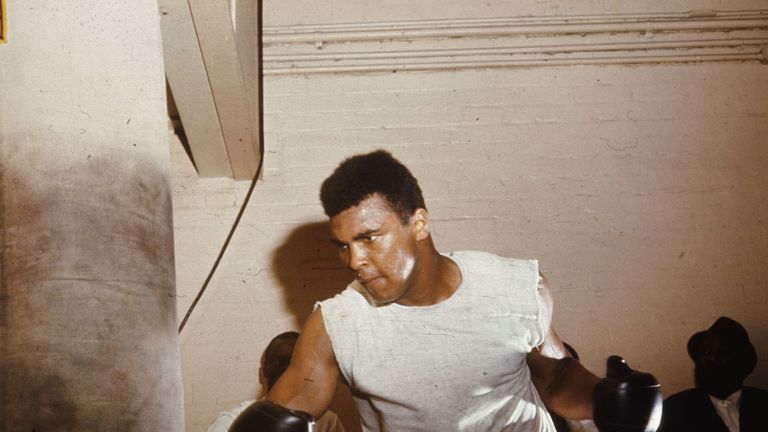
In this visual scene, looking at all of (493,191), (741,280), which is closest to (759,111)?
(741,280)

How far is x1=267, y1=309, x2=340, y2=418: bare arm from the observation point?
2111 millimetres

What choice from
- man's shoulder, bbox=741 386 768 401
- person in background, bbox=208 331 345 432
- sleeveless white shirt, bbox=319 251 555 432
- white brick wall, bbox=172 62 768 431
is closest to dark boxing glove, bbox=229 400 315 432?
sleeveless white shirt, bbox=319 251 555 432

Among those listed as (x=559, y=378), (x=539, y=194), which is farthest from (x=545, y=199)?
(x=559, y=378)

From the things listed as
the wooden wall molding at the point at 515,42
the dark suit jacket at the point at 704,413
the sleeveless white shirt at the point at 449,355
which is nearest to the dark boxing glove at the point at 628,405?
the sleeveless white shirt at the point at 449,355

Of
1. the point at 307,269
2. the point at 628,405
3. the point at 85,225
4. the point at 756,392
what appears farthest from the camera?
the point at 307,269

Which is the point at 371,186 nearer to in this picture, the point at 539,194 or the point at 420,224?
the point at 420,224

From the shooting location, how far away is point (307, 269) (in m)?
3.56

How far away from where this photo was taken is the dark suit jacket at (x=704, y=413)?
9.98 feet

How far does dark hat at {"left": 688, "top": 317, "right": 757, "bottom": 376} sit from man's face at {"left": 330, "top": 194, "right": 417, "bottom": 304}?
190cm

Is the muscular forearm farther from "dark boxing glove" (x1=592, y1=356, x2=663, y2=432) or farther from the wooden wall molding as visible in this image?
the wooden wall molding

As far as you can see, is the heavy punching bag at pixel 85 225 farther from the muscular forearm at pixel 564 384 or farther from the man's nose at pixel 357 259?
the muscular forearm at pixel 564 384

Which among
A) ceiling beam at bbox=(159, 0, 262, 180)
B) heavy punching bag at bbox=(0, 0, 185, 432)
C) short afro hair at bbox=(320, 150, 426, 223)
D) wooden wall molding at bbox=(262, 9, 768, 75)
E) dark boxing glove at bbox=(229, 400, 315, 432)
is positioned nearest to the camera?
heavy punching bag at bbox=(0, 0, 185, 432)

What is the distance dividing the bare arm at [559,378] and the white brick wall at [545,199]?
47.4 inches

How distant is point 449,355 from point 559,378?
1.41ft
